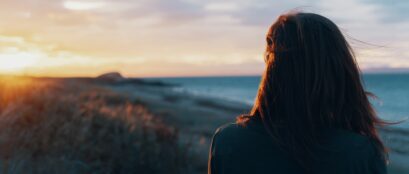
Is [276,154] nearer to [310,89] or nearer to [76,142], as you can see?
[310,89]

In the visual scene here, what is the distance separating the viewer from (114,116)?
30.5 ft

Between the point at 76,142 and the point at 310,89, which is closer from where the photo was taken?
the point at 310,89

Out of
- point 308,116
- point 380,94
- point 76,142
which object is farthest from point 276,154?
point 380,94

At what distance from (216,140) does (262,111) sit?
0.69ft

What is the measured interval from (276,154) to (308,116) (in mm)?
175

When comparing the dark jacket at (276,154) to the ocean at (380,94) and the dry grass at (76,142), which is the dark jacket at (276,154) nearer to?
the ocean at (380,94)

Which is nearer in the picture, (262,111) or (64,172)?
(262,111)

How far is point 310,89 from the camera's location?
6.49ft

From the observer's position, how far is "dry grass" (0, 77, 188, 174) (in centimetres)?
648

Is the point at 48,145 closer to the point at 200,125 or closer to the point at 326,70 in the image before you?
the point at 326,70

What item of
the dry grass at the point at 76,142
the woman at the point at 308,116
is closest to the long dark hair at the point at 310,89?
the woman at the point at 308,116

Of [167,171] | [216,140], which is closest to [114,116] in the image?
[167,171]

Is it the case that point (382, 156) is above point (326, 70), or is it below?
below

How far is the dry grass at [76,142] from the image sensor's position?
648 centimetres
